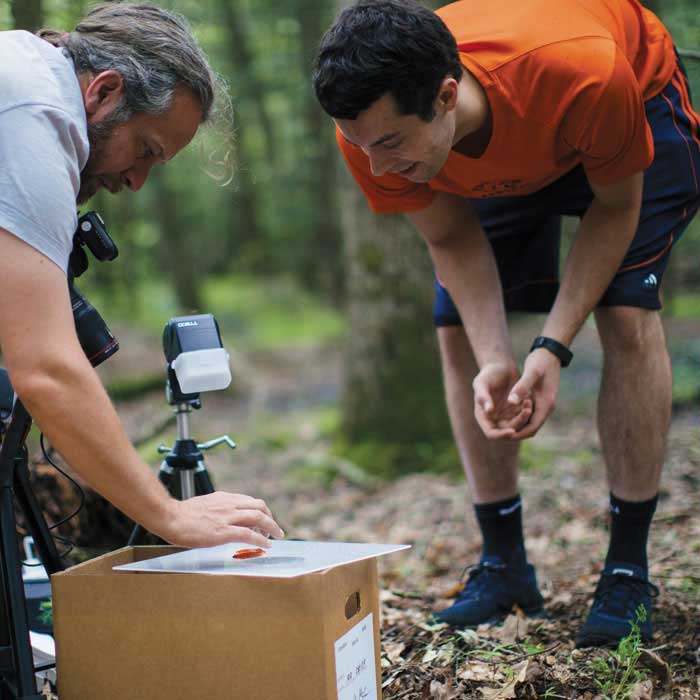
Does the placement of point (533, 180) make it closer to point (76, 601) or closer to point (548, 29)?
point (548, 29)

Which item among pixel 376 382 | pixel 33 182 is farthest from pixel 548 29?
pixel 376 382

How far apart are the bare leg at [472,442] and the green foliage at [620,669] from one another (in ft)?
2.04

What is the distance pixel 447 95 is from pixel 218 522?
1.23 meters

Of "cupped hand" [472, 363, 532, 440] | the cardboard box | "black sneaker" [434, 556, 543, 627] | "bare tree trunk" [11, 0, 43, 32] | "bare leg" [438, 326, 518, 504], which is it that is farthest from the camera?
"bare tree trunk" [11, 0, 43, 32]

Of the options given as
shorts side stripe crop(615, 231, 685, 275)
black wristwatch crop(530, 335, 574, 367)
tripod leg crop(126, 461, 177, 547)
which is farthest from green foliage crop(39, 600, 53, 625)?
shorts side stripe crop(615, 231, 685, 275)

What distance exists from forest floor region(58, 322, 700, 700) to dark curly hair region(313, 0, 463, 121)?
1.40 m

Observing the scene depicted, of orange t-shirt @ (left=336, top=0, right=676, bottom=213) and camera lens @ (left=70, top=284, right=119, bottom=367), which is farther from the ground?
orange t-shirt @ (left=336, top=0, right=676, bottom=213)

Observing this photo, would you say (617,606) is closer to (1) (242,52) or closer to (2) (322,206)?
(2) (322,206)

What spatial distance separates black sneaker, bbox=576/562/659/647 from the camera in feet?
7.26

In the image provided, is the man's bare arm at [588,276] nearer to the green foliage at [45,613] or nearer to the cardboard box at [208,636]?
the cardboard box at [208,636]

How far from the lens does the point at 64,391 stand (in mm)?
1479

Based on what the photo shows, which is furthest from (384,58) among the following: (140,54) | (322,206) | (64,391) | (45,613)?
(322,206)

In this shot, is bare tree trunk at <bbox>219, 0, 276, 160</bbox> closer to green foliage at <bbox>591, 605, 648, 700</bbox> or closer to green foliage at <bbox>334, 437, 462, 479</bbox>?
green foliage at <bbox>334, 437, 462, 479</bbox>

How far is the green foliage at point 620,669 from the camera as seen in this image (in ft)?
6.33
